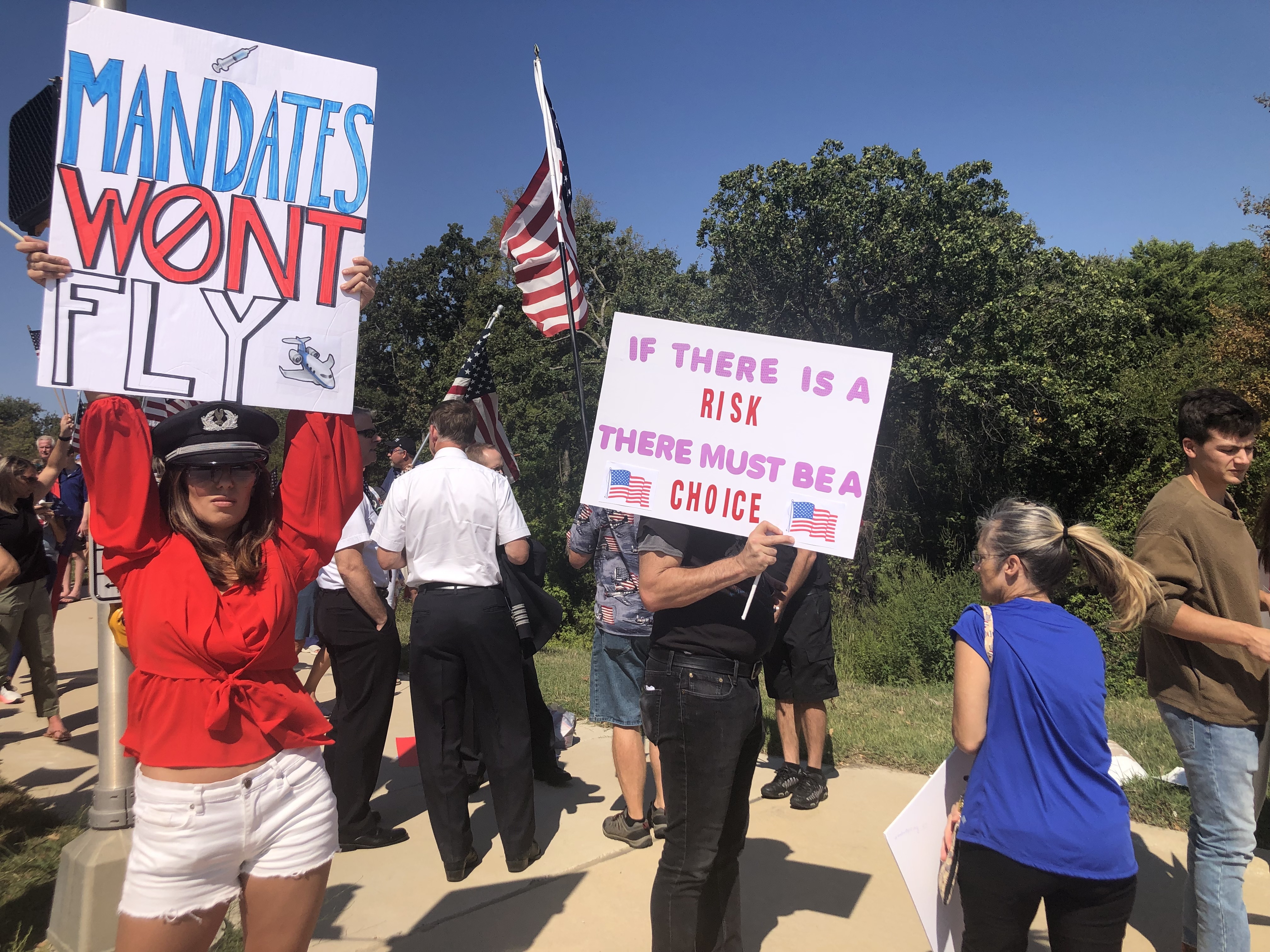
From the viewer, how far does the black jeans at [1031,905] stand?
6.98ft

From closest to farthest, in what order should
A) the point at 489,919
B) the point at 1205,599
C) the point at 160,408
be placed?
the point at 1205,599 < the point at 489,919 < the point at 160,408

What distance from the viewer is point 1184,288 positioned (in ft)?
107

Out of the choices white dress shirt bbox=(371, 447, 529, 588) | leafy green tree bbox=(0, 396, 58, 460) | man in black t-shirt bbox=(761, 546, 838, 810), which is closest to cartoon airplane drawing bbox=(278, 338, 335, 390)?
white dress shirt bbox=(371, 447, 529, 588)

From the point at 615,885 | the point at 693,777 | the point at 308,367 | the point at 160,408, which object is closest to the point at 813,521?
the point at 693,777

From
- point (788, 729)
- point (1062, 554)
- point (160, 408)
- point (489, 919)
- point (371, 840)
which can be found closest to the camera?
point (1062, 554)

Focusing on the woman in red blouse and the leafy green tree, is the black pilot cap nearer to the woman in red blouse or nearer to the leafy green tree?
the woman in red blouse

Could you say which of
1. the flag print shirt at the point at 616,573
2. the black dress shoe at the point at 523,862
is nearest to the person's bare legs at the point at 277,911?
the black dress shoe at the point at 523,862

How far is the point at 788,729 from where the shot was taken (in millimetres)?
4934

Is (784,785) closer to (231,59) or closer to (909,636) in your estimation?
(231,59)

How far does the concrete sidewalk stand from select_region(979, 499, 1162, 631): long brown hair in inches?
65.5

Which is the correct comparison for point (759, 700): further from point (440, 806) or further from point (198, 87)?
point (198, 87)

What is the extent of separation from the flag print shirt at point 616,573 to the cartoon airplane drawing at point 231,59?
244 centimetres

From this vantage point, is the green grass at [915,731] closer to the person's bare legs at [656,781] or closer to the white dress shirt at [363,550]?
the person's bare legs at [656,781]

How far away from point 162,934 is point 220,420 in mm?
1207
